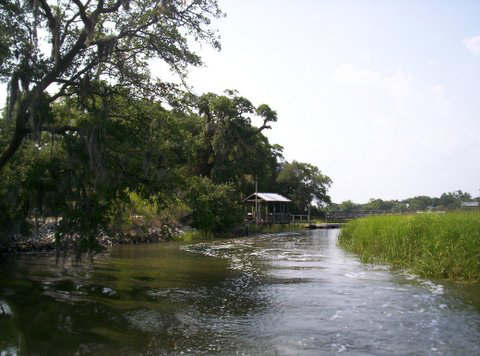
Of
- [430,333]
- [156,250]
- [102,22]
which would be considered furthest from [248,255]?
[430,333]

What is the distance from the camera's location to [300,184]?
67.0 meters

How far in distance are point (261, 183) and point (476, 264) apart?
155 feet

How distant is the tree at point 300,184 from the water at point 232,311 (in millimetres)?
50342

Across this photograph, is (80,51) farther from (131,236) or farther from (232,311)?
(131,236)

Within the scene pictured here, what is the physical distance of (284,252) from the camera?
874 inches

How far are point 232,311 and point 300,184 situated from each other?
58175mm

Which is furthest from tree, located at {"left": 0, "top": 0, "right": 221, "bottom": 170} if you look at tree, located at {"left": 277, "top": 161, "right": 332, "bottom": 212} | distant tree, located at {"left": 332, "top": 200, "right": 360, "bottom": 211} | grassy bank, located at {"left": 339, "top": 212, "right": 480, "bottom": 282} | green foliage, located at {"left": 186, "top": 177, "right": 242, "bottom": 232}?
distant tree, located at {"left": 332, "top": 200, "right": 360, "bottom": 211}

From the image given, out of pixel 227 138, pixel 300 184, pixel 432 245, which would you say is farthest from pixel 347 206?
pixel 432 245

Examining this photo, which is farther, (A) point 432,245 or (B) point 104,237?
(B) point 104,237

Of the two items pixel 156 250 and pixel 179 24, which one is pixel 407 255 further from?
pixel 156 250

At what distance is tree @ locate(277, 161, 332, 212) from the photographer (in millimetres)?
66188

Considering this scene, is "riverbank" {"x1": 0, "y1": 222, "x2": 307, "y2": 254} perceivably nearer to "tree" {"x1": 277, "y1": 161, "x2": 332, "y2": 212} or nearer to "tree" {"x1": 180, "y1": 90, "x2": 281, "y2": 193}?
"tree" {"x1": 180, "y1": 90, "x2": 281, "y2": 193}

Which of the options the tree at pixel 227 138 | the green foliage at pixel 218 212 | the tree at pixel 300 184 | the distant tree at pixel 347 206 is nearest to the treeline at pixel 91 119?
the green foliage at pixel 218 212

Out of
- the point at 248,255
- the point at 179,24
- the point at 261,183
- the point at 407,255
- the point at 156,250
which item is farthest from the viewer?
the point at 261,183
